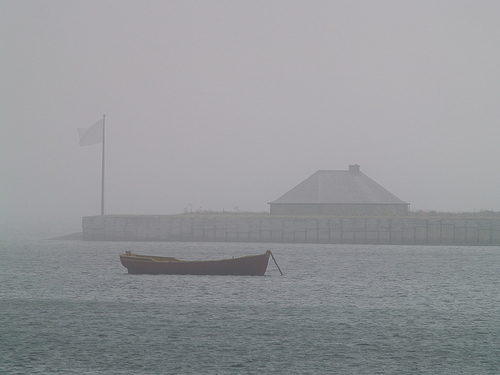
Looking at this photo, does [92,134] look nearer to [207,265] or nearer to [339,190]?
[339,190]

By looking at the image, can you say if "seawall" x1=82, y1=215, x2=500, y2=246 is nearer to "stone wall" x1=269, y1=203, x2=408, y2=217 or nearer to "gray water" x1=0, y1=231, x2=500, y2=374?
"stone wall" x1=269, y1=203, x2=408, y2=217

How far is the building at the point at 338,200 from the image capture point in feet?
221

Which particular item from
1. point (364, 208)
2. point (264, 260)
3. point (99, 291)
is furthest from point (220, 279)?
point (364, 208)

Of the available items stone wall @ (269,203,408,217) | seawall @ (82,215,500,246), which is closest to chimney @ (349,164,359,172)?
stone wall @ (269,203,408,217)

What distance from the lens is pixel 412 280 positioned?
36500 mm

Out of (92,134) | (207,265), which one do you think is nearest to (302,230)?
(92,134)

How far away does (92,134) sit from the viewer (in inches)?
2596

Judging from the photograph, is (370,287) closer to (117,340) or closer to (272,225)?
(117,340)

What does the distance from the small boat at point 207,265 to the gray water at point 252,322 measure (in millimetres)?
783

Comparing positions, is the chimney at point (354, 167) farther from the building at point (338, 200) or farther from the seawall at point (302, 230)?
the seawall at point (302, 230)

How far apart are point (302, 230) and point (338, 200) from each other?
704 cm

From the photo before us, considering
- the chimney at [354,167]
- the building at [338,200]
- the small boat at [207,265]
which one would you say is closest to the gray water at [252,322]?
the small boat at [207,265]

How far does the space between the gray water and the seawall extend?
20.8 metres

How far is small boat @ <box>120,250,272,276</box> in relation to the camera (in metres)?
32.2
